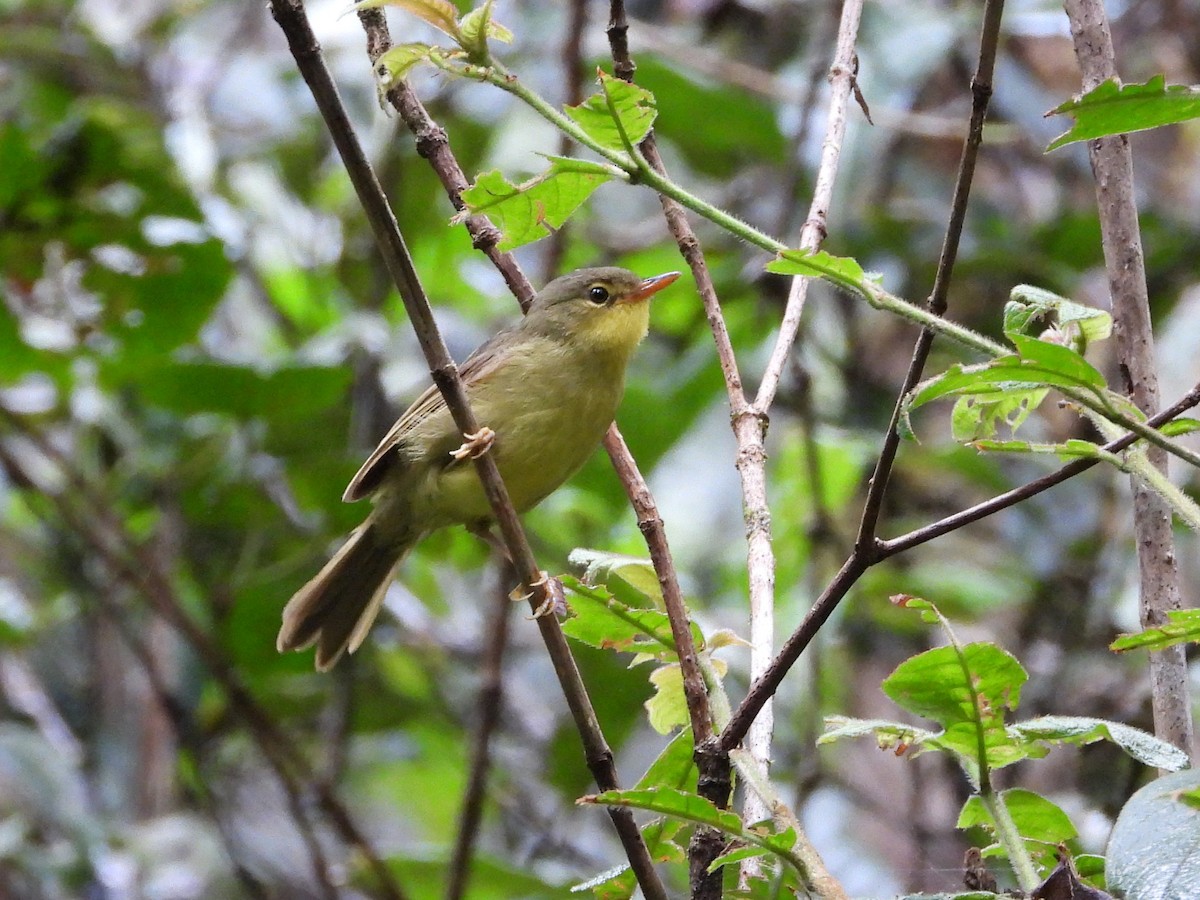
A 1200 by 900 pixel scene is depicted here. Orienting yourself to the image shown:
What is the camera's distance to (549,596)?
1919mm

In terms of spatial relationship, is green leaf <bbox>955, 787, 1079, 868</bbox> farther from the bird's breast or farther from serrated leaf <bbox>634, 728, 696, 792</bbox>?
the bird's breast

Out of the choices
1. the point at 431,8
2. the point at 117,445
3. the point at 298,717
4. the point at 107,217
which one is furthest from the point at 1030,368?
the point at 298,717

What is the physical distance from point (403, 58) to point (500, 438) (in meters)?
1.88

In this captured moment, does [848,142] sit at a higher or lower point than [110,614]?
higher

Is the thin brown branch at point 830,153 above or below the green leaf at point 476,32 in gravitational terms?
above

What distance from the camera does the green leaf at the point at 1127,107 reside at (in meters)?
1.24

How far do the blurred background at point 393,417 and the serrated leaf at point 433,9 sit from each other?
2.51m

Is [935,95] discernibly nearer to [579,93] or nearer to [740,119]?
[740,119]

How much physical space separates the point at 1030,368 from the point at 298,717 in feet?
15.0

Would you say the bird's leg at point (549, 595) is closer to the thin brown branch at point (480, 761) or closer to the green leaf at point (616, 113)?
the green leaf at point (616, 113)

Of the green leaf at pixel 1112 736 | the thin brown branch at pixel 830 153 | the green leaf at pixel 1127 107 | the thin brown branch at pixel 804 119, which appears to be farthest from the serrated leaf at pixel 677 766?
the thin brown branch at pixel 804 119

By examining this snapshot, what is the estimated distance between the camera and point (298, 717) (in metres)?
5.30

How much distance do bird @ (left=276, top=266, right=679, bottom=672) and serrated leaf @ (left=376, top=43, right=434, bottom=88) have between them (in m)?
1.78

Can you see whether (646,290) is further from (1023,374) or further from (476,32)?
(1023,374)
